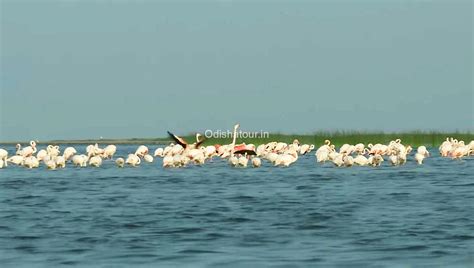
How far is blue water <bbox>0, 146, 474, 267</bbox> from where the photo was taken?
12625mm

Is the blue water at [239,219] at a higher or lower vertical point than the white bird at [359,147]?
lower

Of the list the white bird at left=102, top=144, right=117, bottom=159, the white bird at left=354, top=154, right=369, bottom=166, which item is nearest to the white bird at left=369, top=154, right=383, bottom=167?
the white bird at left=354, top=154, right=369, bottom=166

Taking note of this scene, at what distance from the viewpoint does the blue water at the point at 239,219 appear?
12.6 m

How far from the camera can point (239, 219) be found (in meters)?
17.2

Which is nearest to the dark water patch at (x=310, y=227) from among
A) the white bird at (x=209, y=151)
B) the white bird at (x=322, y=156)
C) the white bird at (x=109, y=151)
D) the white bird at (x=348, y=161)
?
the white bird at (x=348, y=161)

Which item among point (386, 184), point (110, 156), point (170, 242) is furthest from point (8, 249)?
point (110, 156)

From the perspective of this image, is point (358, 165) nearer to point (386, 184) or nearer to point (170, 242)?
→ point (386, 184)

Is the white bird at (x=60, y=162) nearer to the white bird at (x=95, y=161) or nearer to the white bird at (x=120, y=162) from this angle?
the white bird at (x=95, y=161)

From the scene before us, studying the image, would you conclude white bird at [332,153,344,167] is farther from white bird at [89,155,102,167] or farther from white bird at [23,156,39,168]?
white bird at [23,156,39,168]

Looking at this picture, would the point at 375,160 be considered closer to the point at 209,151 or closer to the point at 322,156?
the point at 322,156

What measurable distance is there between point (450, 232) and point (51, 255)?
5715 millimetres

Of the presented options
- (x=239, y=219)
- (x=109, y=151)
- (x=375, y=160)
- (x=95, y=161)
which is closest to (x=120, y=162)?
(x=95, y=161)

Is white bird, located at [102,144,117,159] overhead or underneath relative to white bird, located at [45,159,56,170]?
overhead

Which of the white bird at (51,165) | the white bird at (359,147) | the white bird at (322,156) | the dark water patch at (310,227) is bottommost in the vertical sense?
the dark water patch at (310,227)
